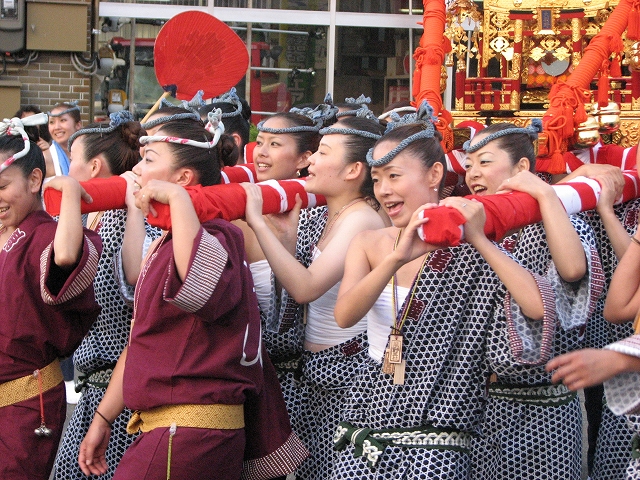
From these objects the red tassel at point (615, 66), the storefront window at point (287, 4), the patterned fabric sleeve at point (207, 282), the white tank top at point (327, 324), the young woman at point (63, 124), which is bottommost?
the white tank top at point (327, 324)

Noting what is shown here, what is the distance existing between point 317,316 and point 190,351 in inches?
32.6

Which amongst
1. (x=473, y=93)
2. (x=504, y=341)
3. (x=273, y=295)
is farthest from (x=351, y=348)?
(x=473, y=93)

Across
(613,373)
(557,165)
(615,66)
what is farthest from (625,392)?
(615,66)

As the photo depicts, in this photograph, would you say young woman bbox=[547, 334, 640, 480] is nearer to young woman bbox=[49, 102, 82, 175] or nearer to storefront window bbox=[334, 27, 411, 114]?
young woman bbox=[49, 102, 82, 175]

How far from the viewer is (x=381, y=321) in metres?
2.75

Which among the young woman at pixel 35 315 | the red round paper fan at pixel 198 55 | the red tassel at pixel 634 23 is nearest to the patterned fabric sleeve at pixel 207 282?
the young woman at pixel 35 315

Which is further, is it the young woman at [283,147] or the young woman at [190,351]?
the young woman at [283,147]

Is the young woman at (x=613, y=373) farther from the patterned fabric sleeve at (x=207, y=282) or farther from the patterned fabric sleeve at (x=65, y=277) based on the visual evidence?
the patterned fabric sleeve at (x=65, y=277)

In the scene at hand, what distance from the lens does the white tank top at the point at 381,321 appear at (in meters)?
2.69

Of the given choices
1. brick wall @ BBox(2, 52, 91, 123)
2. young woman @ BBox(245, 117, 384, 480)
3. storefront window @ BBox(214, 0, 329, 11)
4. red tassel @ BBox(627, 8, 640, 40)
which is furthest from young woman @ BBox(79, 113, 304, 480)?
storefront window @ BBox(214, 0, 329, 11)

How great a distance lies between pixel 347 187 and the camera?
3.26 m

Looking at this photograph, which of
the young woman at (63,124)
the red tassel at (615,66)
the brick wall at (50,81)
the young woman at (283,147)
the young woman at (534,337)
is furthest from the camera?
the brick wall at (50,81)

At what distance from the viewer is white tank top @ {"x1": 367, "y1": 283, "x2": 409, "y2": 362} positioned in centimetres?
269

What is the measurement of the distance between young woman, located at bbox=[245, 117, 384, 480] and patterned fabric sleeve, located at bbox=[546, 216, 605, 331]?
29.5 inches
